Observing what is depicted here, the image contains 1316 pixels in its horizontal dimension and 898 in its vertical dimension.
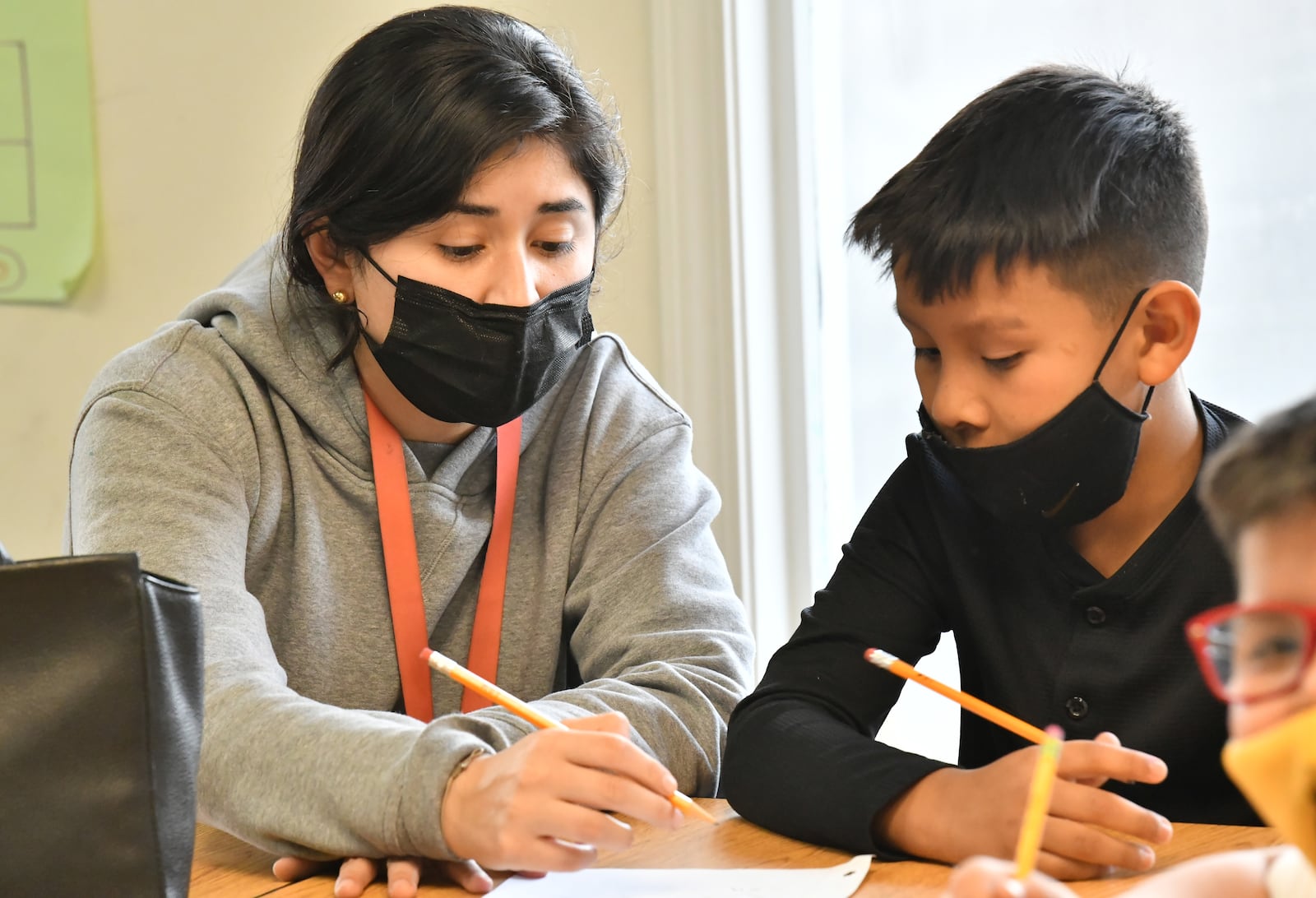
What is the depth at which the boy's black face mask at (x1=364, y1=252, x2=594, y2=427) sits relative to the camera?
4.12 ft

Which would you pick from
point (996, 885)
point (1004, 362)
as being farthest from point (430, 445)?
point (996, 885)

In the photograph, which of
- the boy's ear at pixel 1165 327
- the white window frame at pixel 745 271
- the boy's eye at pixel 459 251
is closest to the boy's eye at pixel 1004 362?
the boy's ear at pixel 1165 327

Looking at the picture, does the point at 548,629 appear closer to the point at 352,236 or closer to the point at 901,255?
the point at 352,236

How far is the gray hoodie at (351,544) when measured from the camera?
1061mm

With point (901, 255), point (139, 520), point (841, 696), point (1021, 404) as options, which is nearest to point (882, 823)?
point (841, 696)

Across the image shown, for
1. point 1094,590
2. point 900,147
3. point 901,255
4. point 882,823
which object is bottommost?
point 882,823

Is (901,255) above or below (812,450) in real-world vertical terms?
above

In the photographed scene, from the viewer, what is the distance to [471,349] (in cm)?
126

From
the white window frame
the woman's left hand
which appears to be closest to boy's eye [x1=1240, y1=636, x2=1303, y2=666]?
the woman's left hand

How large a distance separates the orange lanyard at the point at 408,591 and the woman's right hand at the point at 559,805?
42 centimetres

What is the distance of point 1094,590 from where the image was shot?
109 cm

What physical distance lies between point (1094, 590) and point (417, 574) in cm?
64

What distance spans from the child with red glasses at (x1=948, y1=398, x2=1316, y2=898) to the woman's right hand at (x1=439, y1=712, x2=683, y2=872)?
0.38m

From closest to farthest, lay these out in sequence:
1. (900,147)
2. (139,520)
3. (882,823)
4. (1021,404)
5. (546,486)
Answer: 1. (882,823)
2. (1021,404)
3. (139,520)
4. (546,486)
5. (900,147)
